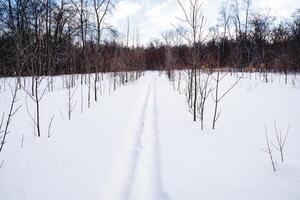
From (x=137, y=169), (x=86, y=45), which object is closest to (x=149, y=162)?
(x=137, y=169)

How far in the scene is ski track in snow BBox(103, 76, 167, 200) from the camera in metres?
2.70

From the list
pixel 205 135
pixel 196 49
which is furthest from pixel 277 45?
pixel 205 135

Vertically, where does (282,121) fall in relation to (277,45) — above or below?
below

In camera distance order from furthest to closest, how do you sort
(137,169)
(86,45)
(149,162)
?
(86,45) < (149,162) < (137,169)

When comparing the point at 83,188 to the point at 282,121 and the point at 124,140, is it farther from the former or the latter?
the point at 282,121

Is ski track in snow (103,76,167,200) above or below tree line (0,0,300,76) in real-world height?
below

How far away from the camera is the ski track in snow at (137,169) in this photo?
2701 mm

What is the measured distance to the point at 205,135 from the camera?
15.7 feet

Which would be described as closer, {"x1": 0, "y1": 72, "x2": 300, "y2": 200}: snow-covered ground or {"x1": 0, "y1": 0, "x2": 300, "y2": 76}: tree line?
{"x1": 0, "y1": 72, "x2": 300, "y2": 200}: snow-covered ground

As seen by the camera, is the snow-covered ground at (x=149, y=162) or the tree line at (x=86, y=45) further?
the tree line at (x=86, y=45)

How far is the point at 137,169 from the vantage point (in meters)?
3.33

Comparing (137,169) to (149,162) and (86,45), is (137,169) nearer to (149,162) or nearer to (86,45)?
(149,162)

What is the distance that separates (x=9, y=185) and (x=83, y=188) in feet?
2.86

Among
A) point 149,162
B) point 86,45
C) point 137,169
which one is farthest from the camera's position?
point 86,45
